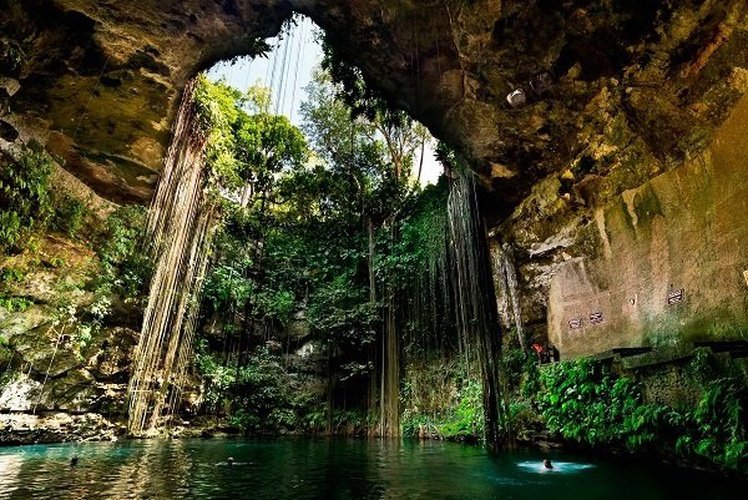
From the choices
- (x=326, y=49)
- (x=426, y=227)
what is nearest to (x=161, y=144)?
(x=326, y=49)

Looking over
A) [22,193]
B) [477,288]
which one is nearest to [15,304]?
[22,193]

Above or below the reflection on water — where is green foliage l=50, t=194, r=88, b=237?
above

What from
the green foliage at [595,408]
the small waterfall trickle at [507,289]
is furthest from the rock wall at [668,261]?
the small waterfall trickle at [507,289]

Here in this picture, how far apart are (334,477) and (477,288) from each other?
4855 millimetres

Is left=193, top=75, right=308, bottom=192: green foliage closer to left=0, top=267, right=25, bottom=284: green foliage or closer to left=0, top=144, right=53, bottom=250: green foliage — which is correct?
left=0, top=144, right=53, bottom=250: green foliage

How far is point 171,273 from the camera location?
926cm

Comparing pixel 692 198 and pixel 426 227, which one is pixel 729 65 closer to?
pixel 692 198

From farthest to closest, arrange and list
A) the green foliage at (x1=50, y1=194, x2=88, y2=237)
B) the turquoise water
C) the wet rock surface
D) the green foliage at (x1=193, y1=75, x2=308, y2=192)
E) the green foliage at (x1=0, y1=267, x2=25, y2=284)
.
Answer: the green foliage at (x1=193, y1=75, x2=308, y2=192) → the green foliage at (x1=50, y1=194, x2=88, y2=237) → the green foliage at (x1=0, y1=267, x2=25, y2=284) → the wet rock surface → the turquoise water

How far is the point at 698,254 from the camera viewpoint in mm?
5180

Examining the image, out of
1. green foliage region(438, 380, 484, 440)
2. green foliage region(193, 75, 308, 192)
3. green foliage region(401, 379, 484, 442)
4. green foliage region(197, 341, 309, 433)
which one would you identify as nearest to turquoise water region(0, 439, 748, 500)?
green foliage region(438, 380, 484, 440)

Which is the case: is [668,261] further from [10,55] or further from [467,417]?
[10,55]

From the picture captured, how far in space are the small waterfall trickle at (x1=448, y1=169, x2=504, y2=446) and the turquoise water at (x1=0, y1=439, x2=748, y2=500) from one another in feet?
3.39

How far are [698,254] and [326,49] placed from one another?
24.8ft

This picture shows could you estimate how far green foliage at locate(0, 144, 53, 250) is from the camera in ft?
22.2
